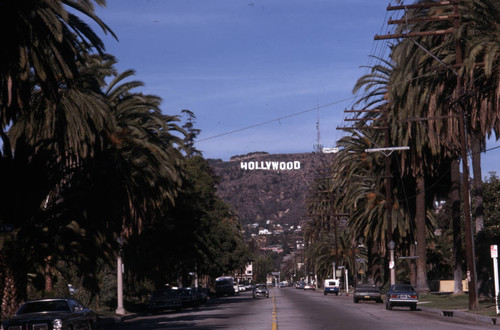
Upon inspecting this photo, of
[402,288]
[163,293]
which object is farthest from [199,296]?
[402,288]

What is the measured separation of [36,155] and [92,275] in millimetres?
9413

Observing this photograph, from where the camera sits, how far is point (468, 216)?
35500 mm

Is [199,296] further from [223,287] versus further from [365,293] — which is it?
[223,287]

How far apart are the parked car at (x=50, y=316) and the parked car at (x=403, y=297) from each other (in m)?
21.8

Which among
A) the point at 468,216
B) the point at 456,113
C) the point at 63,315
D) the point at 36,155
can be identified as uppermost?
the point at 456,113

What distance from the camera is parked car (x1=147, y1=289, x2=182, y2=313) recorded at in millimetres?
48281

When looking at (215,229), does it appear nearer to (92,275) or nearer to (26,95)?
(92,275)

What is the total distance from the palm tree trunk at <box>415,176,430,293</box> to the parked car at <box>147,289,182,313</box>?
60.3 feet

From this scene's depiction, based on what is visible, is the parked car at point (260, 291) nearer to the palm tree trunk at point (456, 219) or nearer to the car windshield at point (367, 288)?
the car windshield at point (367, 288)

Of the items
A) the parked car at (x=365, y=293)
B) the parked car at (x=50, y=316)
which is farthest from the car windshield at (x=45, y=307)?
the parked car at (x=365, y=293)

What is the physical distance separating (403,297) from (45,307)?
944 inches

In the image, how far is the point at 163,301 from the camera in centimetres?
4841

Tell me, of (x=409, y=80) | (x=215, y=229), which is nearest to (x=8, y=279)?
(x=409, y=80)

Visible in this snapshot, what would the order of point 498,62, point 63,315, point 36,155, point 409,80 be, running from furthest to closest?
point 409,80, point 498,62, point 36,155, point 63,315
